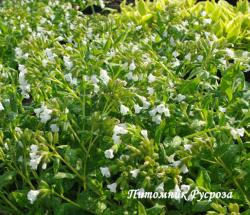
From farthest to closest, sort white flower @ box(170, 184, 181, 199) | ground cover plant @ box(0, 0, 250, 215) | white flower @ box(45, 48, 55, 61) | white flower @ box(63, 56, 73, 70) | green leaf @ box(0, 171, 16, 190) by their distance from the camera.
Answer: white flower @ box(45, 48, 55, 61) → white flower @ box(63, 56, 73, 70) → green leaf @ box(0, 171, 16, 190) → ground cover plant @ box(0, 0, 250, 215) → white flower @ box(170, 184, 181, 199)

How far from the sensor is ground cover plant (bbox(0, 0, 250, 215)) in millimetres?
2287

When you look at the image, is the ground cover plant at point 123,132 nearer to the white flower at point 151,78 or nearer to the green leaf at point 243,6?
the white flower at point 151,78

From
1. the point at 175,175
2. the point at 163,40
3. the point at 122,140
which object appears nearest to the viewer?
the point at 175,175

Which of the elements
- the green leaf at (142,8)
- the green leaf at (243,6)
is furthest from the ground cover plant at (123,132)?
the green leaf at (243,6)

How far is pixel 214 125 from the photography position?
8.59 ft

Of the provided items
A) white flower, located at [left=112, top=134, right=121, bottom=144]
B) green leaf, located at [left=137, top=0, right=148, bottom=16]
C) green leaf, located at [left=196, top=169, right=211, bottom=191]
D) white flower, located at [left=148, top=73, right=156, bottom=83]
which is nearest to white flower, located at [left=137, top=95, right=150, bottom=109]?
white flower, located at [left=148, top=73, right=156, bottom=83]

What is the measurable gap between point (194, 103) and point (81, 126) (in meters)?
0.62

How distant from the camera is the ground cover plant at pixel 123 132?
229 cm

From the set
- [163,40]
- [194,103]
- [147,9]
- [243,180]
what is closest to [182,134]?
[194,103]

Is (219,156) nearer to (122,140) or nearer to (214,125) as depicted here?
(214,125)

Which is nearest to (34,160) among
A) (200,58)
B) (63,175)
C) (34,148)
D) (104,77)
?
(34,148)

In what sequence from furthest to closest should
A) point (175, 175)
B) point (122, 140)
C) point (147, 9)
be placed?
point (147, 9) → point (122, 140) → point (175, 175)

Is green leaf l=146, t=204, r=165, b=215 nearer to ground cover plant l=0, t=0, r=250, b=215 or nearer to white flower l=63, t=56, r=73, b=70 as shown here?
ground cover plant l=0, t=0, r=250, b=215

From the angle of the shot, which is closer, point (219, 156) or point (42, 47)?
point (219, 156)
